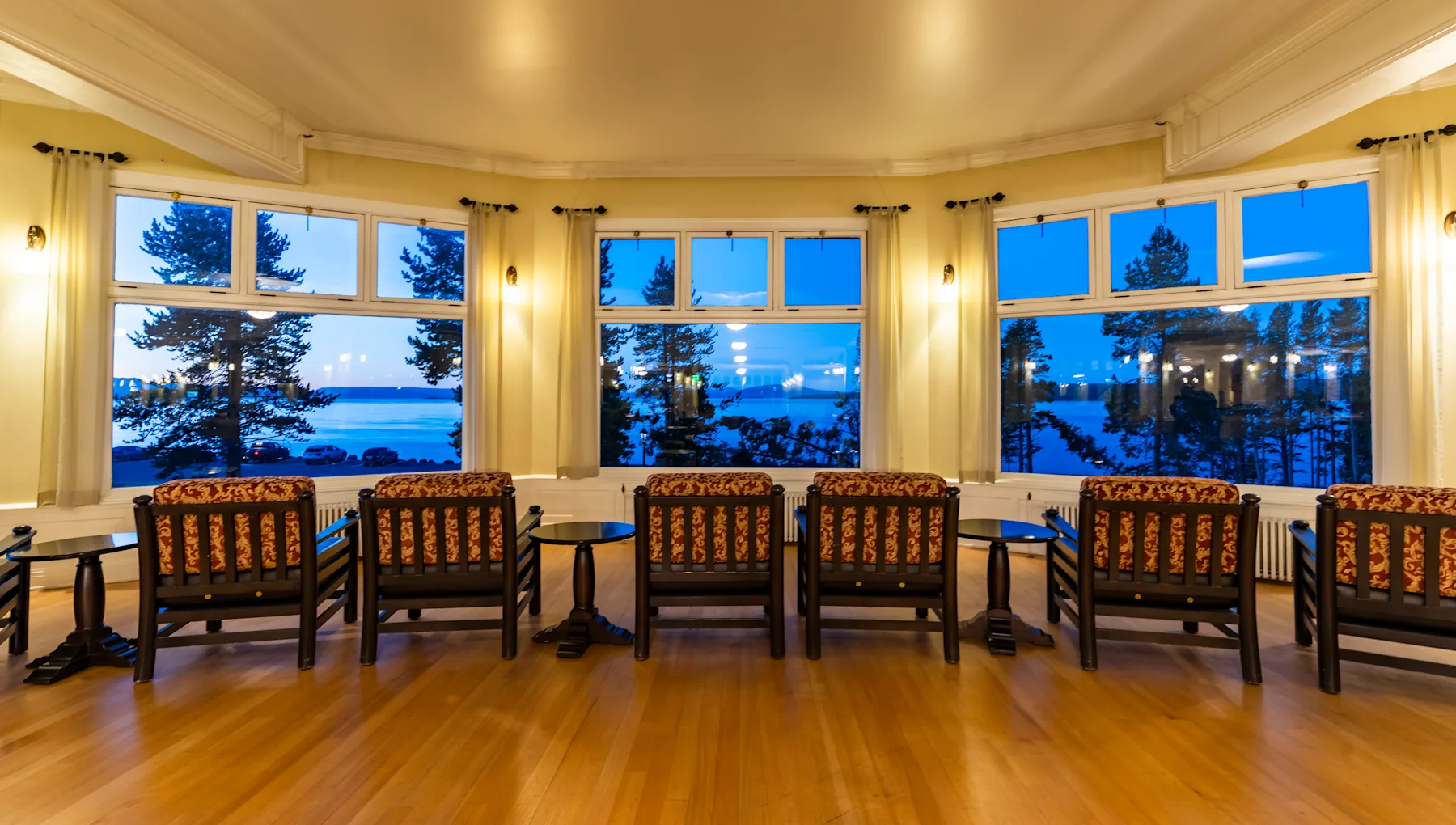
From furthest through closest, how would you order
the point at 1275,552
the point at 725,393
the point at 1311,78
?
the point at 725,393, the point at 1275,552, the point at 1311,78

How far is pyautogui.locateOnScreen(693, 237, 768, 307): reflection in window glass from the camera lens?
6.66 m

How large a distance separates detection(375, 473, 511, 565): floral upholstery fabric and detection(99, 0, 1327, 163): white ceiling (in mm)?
2801

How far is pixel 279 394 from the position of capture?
5.83 metres

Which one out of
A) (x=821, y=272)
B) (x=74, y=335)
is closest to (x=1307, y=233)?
(x=821, y=272)

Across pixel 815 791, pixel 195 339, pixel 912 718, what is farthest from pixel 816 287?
pixel 195 339

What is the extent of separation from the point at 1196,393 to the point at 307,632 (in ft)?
21.8

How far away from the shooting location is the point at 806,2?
3.84 m

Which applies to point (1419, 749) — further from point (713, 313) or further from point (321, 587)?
point (713, 313)

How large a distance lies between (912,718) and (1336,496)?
7.31 ft

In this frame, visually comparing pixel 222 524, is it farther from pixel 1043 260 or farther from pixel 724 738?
pixel 1043 260

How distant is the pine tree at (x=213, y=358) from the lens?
538 centimetres

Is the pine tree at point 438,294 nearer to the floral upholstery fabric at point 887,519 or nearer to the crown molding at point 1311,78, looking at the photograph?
the floral upholstery fabric at point 887,519

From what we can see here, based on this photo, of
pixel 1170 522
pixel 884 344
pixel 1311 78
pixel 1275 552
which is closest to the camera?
pixel 1170 522

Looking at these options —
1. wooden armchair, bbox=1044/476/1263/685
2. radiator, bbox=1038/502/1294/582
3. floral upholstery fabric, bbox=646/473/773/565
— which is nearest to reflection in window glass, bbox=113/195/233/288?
floral upholstery fabric, bbox=646/473/773/565
